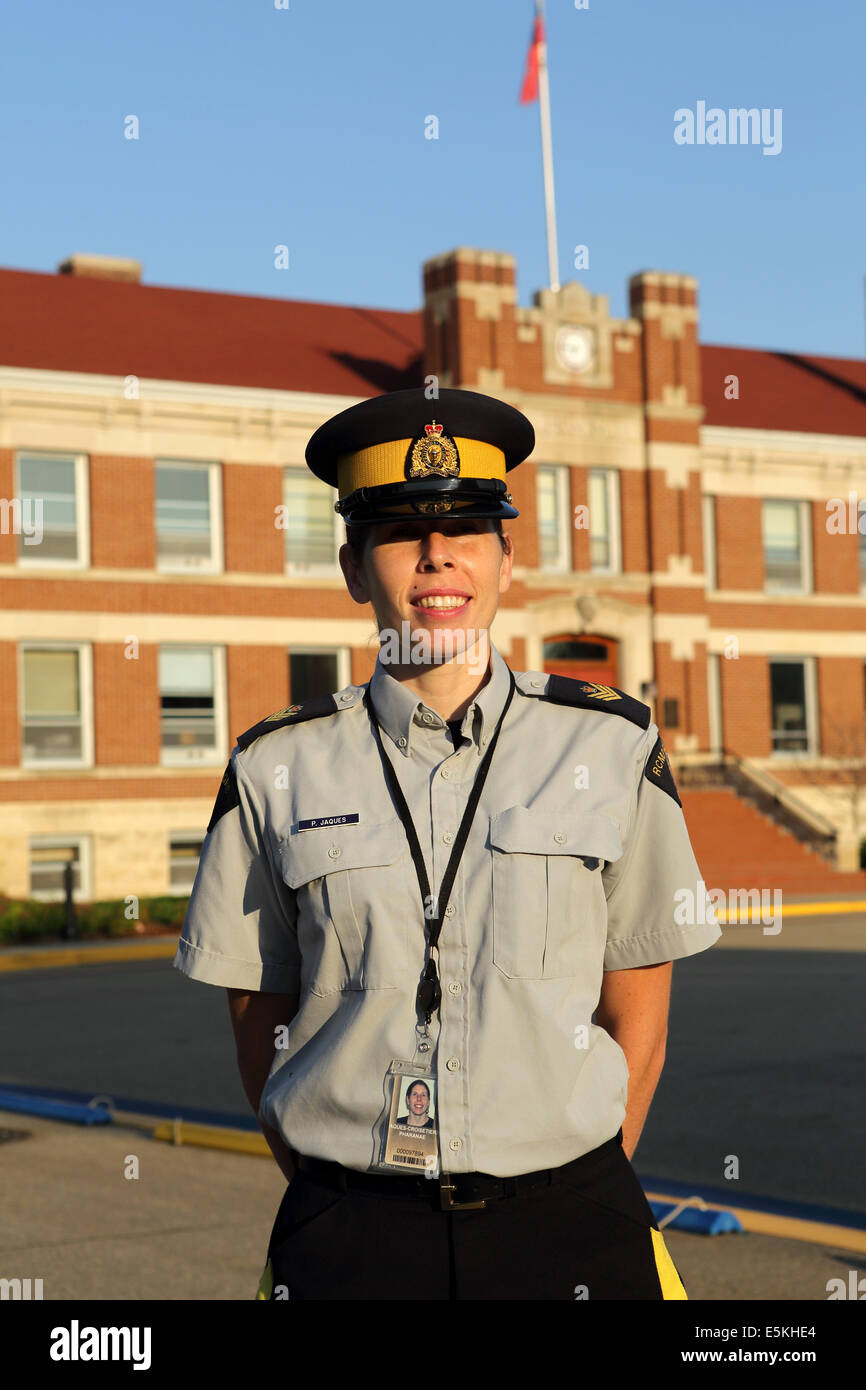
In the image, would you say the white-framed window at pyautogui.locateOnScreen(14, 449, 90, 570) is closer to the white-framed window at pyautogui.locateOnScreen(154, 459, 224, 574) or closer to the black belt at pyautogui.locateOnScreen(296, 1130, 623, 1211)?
the white-framed window at pyautogui.locateOnScreen(154, 459, 224, 574)

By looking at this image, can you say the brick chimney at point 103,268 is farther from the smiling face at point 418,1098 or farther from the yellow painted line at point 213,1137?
the smiling face at point 418,1098

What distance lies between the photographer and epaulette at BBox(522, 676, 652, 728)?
10.6ft

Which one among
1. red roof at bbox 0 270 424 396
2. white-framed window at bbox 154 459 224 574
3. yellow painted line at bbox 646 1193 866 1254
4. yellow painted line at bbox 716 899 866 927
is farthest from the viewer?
red roof at bbox 0 270 424 396

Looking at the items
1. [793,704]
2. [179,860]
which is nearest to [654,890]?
[179,860]

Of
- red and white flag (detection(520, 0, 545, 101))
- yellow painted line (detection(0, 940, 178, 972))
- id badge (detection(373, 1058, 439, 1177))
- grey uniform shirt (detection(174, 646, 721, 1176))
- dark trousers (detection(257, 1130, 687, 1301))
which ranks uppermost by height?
red and white flag (detection(520, 0, 545, 101))

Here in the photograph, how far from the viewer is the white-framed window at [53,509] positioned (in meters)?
30.7

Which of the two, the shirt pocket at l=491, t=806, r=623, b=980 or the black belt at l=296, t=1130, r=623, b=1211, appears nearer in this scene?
the black belt at l=296, t=1130, r=623, b=1211

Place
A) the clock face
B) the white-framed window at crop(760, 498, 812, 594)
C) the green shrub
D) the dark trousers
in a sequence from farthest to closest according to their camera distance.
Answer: the white-framed window at crop(760, 498, 812, 594)
the clock face
the green shrub
the dark trousers

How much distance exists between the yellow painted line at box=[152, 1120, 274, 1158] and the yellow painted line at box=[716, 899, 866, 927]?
17255 mm

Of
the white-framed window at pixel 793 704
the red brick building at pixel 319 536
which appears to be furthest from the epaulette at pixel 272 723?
the white-framed window at pixel 793 704

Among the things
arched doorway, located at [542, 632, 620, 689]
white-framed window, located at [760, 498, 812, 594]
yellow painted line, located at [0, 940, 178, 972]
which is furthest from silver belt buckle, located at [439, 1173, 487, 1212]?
white-framed window, located at [760, 498, 812, 594]

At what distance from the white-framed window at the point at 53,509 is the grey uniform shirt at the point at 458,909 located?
93.0ft

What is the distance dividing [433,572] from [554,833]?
1.77ft

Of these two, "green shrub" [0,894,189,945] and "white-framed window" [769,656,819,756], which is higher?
"white-framed window" [769,656,819,756]
